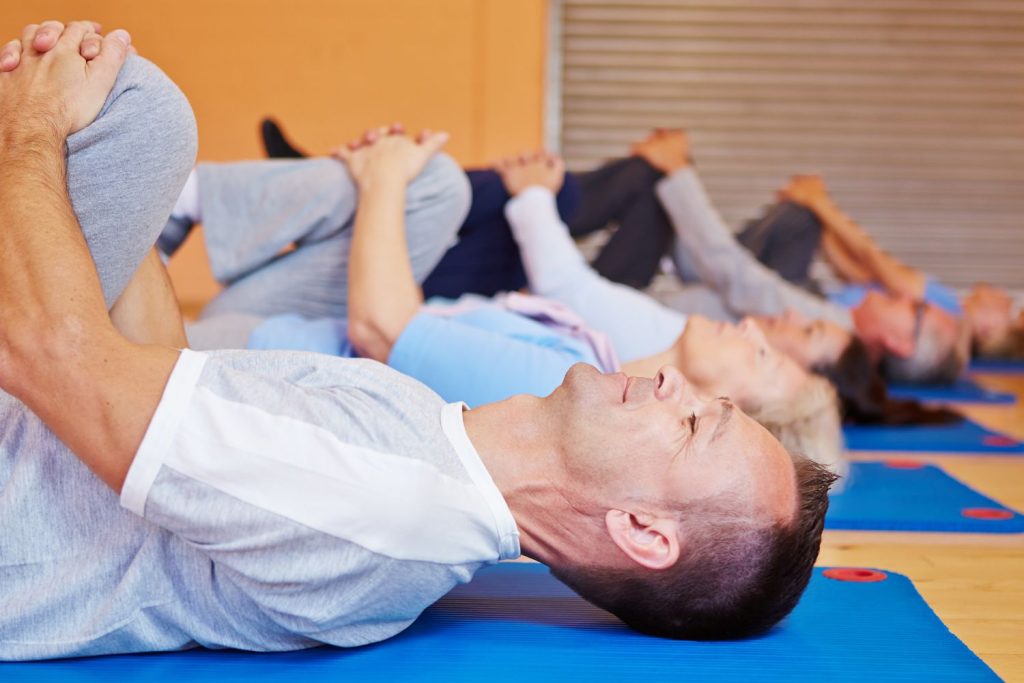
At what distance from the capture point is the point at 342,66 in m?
6.14

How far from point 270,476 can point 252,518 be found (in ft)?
0.16

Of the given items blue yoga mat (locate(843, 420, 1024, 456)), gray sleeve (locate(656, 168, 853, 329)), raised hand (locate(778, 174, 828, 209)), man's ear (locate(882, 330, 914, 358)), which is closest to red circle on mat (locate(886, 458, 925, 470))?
blue yoga mat (locate(843, 420, 1024, 456))

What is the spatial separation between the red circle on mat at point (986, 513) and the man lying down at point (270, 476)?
1.17 meters

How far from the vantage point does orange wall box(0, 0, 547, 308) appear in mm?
6066

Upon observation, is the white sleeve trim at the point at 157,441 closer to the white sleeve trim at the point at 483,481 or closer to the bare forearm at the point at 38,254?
the bare forearm at the point at 38,254

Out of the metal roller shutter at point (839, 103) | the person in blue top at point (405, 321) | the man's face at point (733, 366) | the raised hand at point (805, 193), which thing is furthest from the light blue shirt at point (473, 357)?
the metal roller shutter at point (839, 103)

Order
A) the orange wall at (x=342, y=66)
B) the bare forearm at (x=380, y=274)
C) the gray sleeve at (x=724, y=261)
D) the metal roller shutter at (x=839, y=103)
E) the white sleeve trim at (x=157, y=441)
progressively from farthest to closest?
the metal roller shutter at (x=839, y=103), the orange wall at (x=342, y=66), the gray sleeve at (x=724, y=261), the bare forearm at (x=380, y=274), the white sleeve trim at (x=157, y=441)

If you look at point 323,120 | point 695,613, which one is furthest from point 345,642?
point 323,120

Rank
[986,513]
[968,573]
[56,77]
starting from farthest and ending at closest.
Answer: [986,513]
[968,573]
[56,77]

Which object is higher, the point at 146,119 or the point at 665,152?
the point at 146,119

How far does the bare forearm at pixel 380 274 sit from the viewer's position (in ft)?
7.19

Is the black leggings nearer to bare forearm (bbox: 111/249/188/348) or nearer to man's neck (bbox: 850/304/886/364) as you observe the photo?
man's neck (bbox: 850/304/886/364)

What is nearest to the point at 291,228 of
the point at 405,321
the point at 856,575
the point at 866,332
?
the point at 405,321

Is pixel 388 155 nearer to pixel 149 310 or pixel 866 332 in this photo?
pixel 149 310
